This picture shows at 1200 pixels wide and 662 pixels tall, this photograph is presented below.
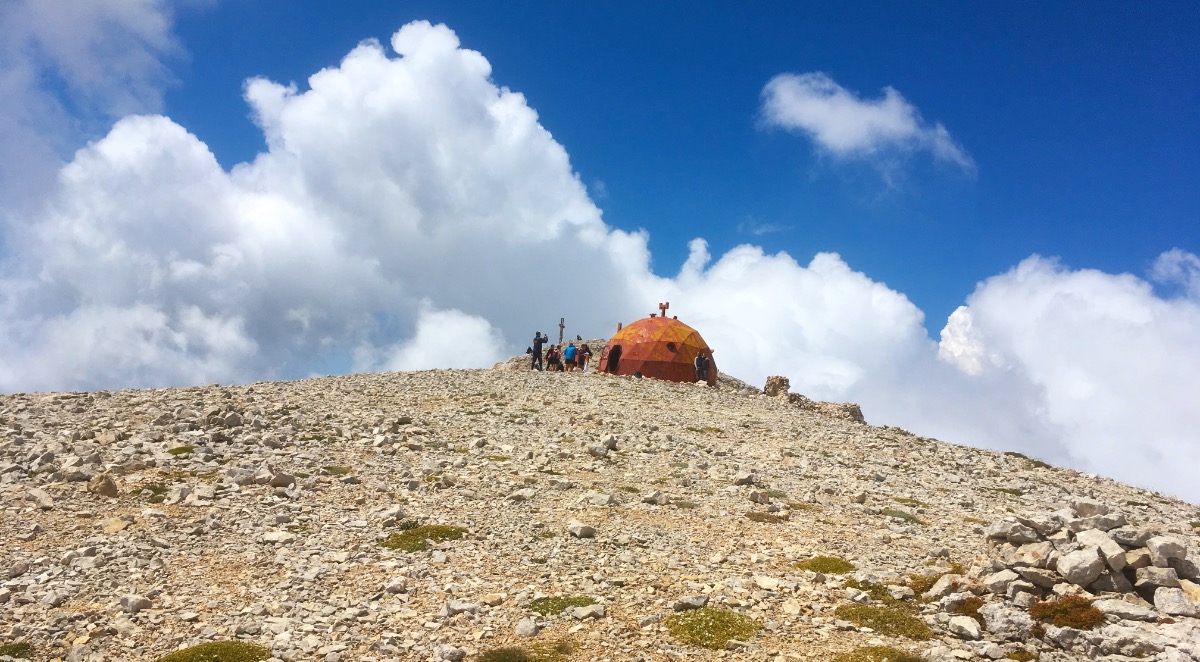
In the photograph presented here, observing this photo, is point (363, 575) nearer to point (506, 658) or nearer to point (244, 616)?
point (244, 616)

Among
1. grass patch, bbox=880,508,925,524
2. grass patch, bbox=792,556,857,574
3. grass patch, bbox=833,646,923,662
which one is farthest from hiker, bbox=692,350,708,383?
grass patch, bbox=833,646,923,662

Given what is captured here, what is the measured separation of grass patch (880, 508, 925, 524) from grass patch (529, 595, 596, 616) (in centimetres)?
935

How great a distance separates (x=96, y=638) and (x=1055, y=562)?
545 inches

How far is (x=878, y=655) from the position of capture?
30.7 ft

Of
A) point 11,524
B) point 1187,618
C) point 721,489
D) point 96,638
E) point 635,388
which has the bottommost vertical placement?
point 96,638

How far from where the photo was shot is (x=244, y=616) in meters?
10.3

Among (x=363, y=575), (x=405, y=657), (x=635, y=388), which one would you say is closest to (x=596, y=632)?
(x=405, y=657)

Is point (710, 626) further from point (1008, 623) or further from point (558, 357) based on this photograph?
point (558, 357)

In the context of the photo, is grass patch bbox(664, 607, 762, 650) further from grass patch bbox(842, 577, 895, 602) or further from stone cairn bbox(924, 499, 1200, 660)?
stone cairn bbox(924, 499, 1200, 660)

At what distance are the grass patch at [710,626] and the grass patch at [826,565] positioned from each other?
260cm

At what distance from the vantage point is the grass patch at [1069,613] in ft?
31.0

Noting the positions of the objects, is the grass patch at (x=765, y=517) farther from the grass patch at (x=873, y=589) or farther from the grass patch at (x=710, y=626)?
the grass patch at (x=710, y=626)

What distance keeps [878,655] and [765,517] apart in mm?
6868

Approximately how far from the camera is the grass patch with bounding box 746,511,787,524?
1602 centimetres
